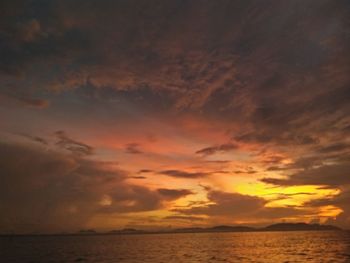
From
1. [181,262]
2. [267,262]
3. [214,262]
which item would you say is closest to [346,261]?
[267,262]

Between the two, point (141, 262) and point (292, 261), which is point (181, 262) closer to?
point (141, 262)

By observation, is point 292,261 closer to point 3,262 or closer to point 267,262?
point 267,262

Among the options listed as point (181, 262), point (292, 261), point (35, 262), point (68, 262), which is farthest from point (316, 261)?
point (35, 262)

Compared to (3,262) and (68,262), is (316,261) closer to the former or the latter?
(68,262)

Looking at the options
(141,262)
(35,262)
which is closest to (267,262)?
(141,262)

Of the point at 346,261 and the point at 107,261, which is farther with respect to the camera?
the point at 107,261

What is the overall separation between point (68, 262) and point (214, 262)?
31.7 m

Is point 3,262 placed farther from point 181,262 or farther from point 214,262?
point 214,262

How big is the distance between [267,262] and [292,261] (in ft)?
18.0

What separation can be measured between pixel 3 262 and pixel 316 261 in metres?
67.0

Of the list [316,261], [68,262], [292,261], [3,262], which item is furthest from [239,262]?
[3,262]

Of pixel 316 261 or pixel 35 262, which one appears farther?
pixel 35 262

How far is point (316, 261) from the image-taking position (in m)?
76.1

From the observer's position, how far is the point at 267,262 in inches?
2985
